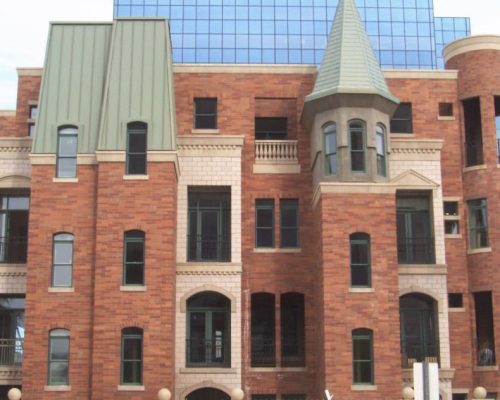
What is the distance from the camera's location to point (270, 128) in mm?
39250

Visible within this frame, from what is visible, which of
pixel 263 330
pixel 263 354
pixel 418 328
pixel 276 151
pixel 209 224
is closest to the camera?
pixel 263 354

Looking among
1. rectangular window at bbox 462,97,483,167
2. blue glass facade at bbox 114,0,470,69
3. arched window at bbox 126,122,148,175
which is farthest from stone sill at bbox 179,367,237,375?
blue glass facade at bbox 114,0,470,69

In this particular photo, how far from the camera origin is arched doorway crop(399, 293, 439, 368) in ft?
117

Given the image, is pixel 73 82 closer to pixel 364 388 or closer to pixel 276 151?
pixel 276 151

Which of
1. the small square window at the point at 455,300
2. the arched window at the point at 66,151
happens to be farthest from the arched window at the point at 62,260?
the small square window at the point at 455,300

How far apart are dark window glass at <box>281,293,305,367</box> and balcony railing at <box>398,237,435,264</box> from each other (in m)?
4.29

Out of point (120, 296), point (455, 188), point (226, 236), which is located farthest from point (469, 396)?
point (120, 296)

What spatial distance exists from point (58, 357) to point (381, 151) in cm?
1415

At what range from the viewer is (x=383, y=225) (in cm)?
3372

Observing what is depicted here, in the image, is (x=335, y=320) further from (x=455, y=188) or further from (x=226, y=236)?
(x=455, y=188)

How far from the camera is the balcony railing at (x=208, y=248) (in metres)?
36.0

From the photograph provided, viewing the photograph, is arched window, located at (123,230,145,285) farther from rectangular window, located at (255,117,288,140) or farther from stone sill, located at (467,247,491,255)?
stone sill, located at (467,247,491,255)

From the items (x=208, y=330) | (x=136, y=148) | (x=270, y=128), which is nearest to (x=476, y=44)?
(x=270, y=128)

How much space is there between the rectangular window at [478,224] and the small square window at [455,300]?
2.04 metres
